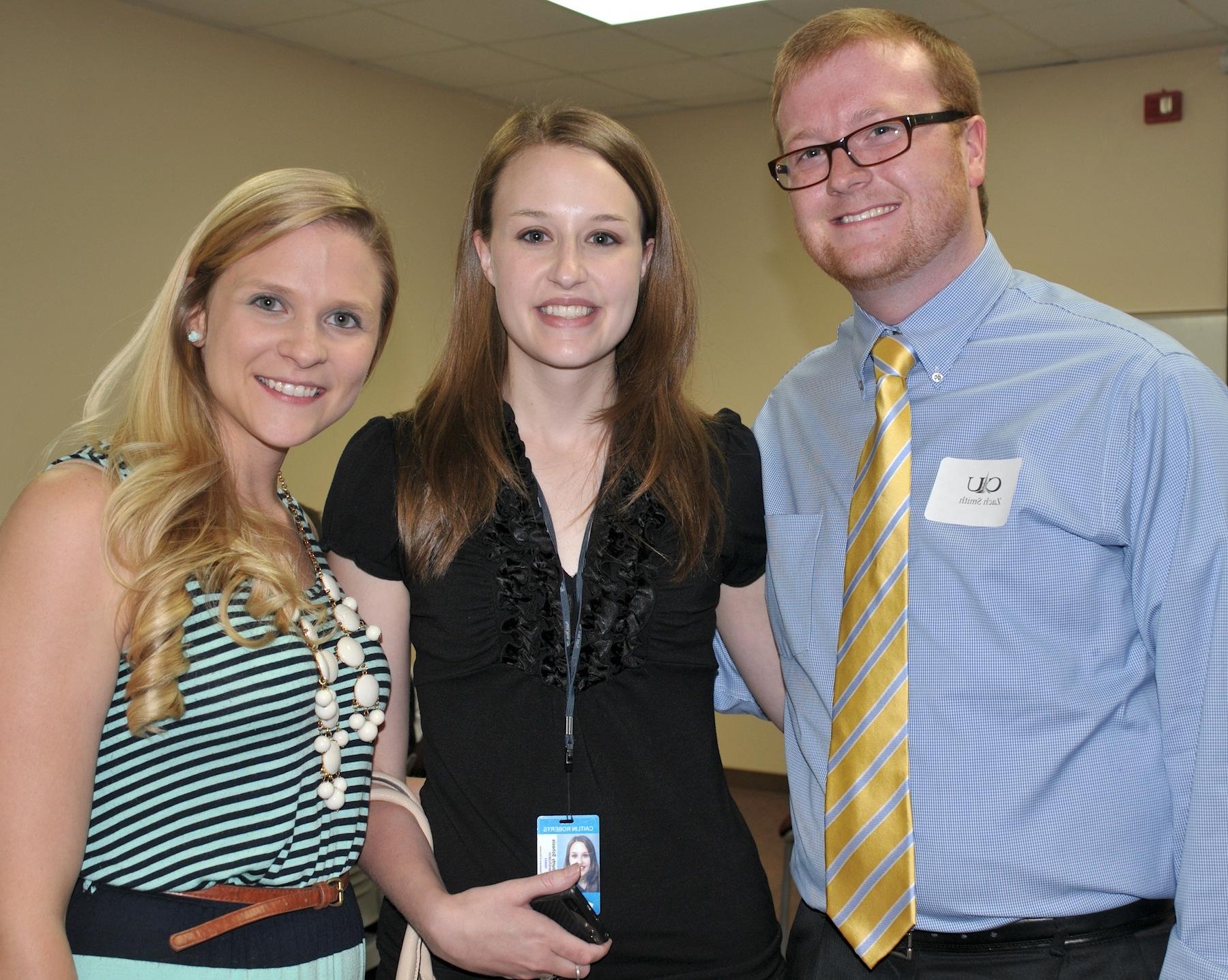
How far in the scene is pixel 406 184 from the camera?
22.9 ft

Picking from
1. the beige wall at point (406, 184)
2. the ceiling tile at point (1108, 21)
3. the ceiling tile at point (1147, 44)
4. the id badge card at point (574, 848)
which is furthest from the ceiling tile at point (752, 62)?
the id badge card at point (574, 848)

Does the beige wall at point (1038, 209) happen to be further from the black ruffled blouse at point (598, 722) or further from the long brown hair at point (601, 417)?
the black ruffled blouse at point (598, 722)

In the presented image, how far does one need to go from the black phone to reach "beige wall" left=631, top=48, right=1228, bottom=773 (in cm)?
551

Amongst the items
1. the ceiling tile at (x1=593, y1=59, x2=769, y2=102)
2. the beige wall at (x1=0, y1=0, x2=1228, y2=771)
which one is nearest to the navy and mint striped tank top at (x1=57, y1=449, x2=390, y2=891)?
the beige wall at (x1=0, y1=0, x2=1228, y2=771)

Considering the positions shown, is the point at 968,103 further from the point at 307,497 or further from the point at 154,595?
the point at 307,497

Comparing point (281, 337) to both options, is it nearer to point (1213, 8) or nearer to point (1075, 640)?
point (1075, 640)

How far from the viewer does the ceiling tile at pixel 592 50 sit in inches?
231

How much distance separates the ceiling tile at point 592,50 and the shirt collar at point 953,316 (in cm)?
425

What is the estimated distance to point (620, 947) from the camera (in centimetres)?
182

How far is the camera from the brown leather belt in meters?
1.57

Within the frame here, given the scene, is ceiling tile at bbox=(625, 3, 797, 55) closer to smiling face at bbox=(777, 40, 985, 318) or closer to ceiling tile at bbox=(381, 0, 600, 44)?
ceiling tile at bbox=(381, 0, 600, 44)

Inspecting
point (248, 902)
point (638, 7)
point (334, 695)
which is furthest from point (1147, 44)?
point (248, 902)

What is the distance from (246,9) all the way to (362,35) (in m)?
0.62

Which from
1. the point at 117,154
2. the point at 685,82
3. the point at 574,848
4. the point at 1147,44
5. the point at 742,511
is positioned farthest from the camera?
the point at 685,82
